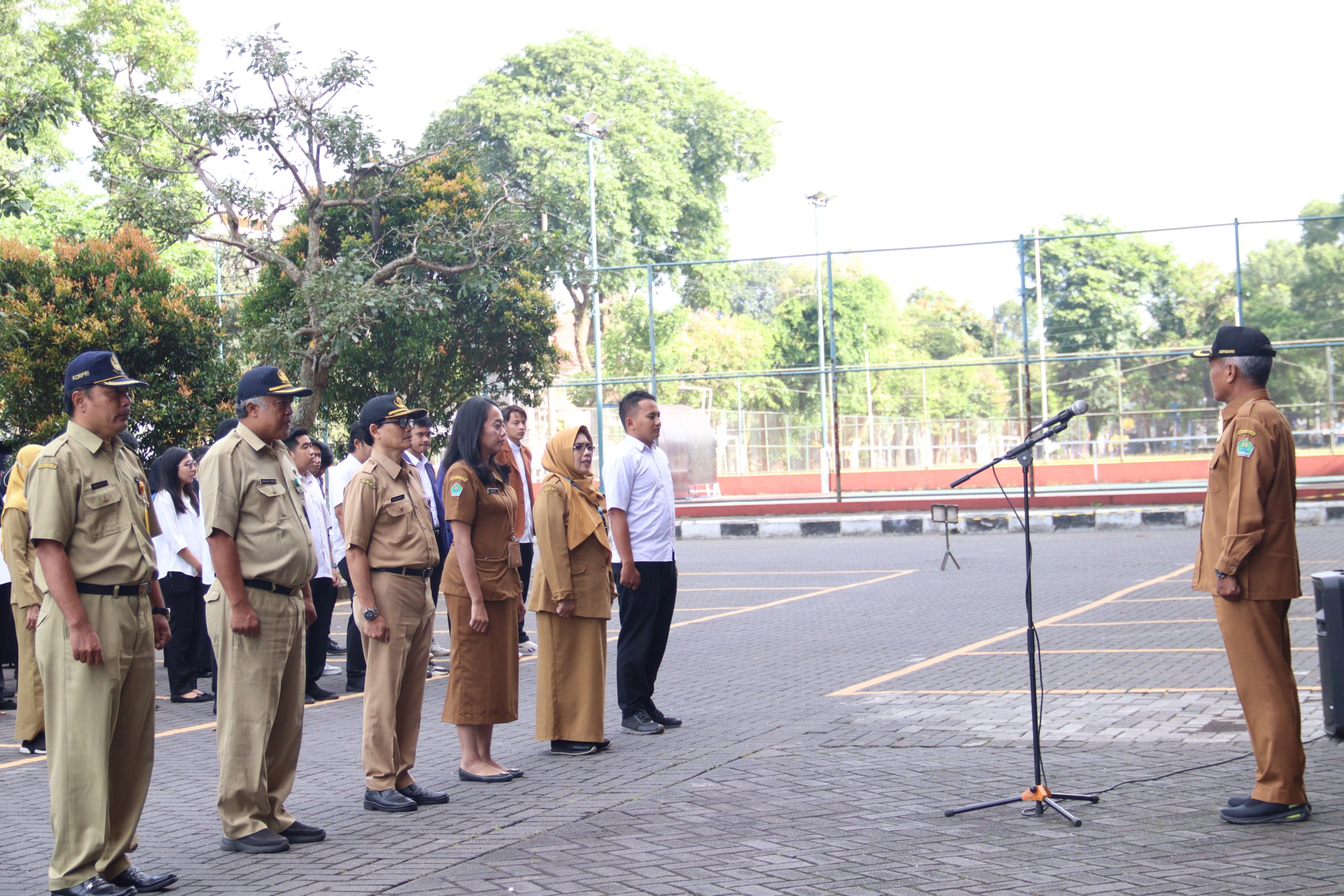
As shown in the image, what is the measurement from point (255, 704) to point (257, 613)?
0.39 meters

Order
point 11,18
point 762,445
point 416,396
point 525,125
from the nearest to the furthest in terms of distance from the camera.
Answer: point 416,396 < point 11,18 < point 762,445 < point 525,125

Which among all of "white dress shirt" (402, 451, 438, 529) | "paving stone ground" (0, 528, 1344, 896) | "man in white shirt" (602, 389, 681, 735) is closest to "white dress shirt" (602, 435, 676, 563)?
"man in white shirt" (602, 389, 681, 735)

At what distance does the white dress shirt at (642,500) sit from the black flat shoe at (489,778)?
1703 millimetres

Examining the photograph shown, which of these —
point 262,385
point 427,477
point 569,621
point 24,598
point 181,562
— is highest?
point 262,385

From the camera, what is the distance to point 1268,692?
223 inches

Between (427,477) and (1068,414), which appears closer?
(1068,414)

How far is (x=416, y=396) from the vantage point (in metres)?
21.5

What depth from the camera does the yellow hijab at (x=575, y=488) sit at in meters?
7.62

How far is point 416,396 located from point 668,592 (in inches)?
544

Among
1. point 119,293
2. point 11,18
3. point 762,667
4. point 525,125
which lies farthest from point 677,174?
point 762,667

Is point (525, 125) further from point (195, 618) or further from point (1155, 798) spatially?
point (1155, 798)

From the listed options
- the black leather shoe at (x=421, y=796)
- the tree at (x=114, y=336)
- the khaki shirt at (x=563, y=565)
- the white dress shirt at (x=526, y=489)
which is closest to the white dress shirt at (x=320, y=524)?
the white dress shirt at (x=526, y=489)

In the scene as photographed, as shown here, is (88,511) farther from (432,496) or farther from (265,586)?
(432,496)

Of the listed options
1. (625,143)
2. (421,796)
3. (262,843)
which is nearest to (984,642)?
(421,796)
